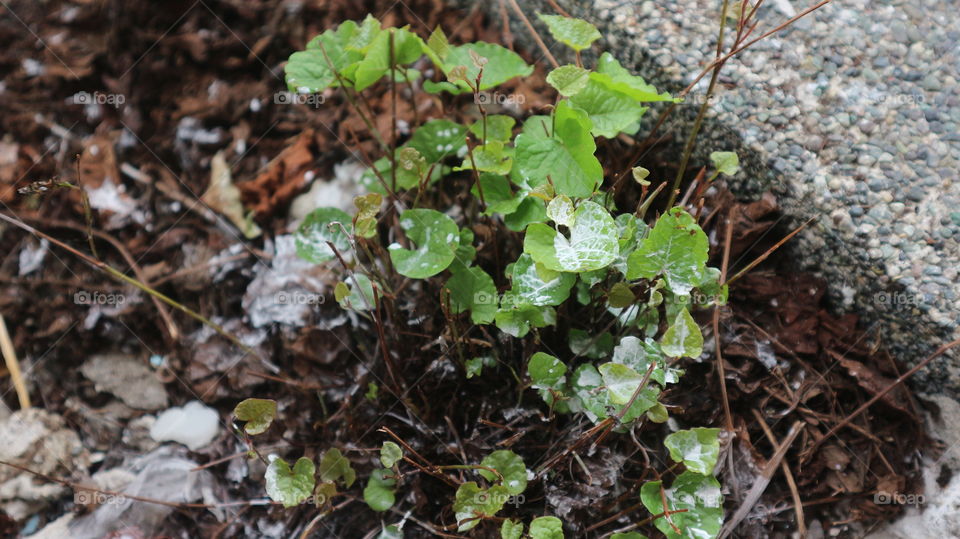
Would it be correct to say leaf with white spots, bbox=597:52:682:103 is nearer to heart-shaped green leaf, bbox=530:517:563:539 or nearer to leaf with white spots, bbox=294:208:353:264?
leaf with white spots, bbox=294:208:353:264

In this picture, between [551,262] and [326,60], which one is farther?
[326,60]

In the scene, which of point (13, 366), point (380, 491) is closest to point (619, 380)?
point (380, 491)

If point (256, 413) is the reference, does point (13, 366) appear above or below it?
below

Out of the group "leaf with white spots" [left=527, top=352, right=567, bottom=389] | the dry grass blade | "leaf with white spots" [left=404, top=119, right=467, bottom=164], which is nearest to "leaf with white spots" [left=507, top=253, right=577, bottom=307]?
"leaf with white spots" [left=527, top=352, right=567, bottom=389]

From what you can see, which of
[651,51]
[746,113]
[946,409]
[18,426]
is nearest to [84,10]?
[18,426]

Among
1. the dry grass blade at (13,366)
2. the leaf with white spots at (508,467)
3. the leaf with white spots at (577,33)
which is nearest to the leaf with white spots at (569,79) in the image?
the leaf with white spots at (577,33)

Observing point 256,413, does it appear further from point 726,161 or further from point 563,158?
point 726,161

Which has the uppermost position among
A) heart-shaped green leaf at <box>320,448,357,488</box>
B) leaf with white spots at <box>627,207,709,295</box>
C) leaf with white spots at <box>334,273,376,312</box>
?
leaf with white spots at <box>627,207,709,295</box>

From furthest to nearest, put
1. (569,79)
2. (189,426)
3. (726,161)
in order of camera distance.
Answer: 1. (189,426)
2. (726,161)
3. (569,79)
